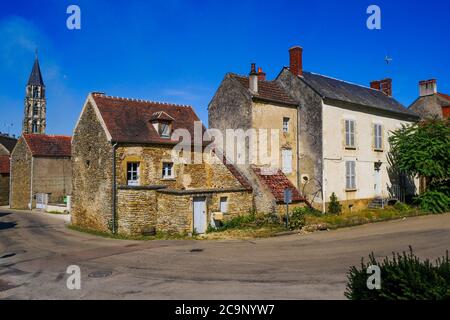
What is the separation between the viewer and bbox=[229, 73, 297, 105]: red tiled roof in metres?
21.5

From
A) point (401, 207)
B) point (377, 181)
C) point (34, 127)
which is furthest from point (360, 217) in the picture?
point (34, 127)

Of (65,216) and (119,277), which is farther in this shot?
(65,216)

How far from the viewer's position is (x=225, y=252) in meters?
13.3

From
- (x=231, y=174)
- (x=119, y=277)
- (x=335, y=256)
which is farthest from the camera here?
(x=231, y=174)

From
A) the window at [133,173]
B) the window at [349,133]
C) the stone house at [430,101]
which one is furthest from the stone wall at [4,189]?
the stone house at [430,101]

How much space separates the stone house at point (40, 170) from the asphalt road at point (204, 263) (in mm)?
16907

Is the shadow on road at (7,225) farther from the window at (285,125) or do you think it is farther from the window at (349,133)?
the window at (349,133)

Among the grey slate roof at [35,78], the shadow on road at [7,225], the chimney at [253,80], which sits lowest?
the shadow on road at [7,225]

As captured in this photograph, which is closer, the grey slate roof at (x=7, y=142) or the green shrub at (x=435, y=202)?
the green shrub at (x=435, y=202)

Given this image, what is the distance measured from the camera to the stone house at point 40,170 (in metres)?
33.8
